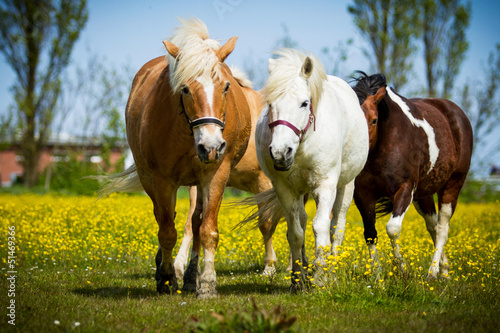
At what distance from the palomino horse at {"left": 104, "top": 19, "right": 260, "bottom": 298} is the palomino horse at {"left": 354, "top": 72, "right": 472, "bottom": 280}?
170 centimetres

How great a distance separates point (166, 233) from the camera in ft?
17.2

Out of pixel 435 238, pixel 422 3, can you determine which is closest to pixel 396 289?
pixel 435 238

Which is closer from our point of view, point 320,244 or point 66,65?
point 320,244

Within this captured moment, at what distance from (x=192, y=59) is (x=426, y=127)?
11.4 ft

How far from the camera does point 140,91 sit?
6004 millimetres

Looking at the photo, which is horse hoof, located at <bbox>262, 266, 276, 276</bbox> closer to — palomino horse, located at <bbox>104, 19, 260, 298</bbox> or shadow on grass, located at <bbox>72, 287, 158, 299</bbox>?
palomino horse, located at <bbox>104, 19, 260, 298</bbox>

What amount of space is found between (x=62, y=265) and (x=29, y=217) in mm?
2958

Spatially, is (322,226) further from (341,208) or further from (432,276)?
(432,276)

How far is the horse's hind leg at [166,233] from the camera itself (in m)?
5.11

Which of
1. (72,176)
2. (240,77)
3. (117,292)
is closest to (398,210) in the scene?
(240,77)

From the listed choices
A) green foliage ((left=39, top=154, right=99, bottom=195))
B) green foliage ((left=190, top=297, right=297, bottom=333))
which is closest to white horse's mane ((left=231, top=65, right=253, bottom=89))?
green foliage ((left=190, top=297, right=297, bottom=333))

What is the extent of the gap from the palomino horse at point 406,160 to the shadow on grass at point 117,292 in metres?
2.53

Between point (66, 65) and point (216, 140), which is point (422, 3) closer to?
point (66, 65)

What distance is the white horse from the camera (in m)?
4.57
